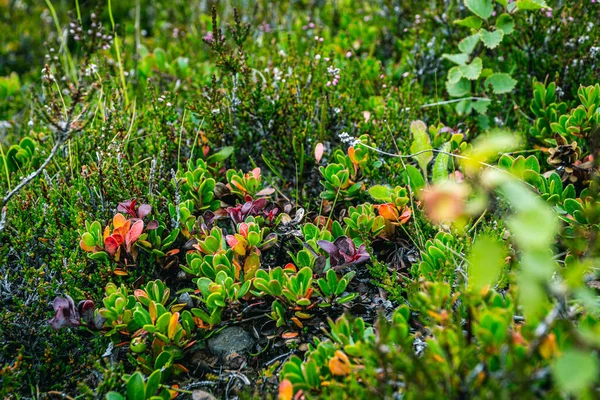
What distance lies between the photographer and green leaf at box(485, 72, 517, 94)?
11.4ft

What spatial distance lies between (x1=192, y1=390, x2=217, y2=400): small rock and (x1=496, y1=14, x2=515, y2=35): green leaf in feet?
9.17

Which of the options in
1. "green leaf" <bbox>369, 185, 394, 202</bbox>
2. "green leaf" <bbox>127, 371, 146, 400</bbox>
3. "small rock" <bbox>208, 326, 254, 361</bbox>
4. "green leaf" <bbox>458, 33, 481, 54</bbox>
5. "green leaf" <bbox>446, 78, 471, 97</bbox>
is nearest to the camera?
"green leaf" <bbox>127, 371, 146, 400</bbox>

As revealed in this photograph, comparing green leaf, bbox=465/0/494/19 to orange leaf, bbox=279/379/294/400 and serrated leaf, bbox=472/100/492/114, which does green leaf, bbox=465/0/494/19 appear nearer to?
serrated leaf, bbox=472/100/492/114

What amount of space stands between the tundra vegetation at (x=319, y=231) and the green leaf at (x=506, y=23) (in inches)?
1.3

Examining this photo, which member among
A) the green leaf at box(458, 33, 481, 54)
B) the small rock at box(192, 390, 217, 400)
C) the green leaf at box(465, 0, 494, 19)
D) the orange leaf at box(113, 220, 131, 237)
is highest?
the green leaf at box(465, 0, 494, 19)

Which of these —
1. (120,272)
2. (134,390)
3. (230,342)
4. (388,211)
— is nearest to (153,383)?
(134,390)

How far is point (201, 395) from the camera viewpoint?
221cm

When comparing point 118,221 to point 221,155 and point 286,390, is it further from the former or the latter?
point 286,390

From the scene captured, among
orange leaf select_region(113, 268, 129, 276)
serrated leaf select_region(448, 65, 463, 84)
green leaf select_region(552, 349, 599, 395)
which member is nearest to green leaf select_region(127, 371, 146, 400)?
orange leaf select_region(113, 268, 129, 276)

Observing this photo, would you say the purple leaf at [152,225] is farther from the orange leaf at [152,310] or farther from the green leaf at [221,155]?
the green leaf at [221,155]

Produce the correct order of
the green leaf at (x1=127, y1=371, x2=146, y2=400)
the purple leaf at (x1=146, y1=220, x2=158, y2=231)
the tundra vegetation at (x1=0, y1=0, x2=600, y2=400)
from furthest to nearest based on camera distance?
the purple leaf at (x1=146, y1=220, x2=158, y2=231)
the green leaf at (x1=127, y1=371, x2=146, y2=400)
the tundra vegetation at (x1=0, y1=0, x2=600, y2=400)

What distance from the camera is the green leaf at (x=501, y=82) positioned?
11.4 ft

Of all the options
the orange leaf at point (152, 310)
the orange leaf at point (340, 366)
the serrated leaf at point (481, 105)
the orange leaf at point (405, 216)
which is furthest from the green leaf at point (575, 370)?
the serrated leaf at point (481, 105)

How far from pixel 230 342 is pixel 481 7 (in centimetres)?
256
